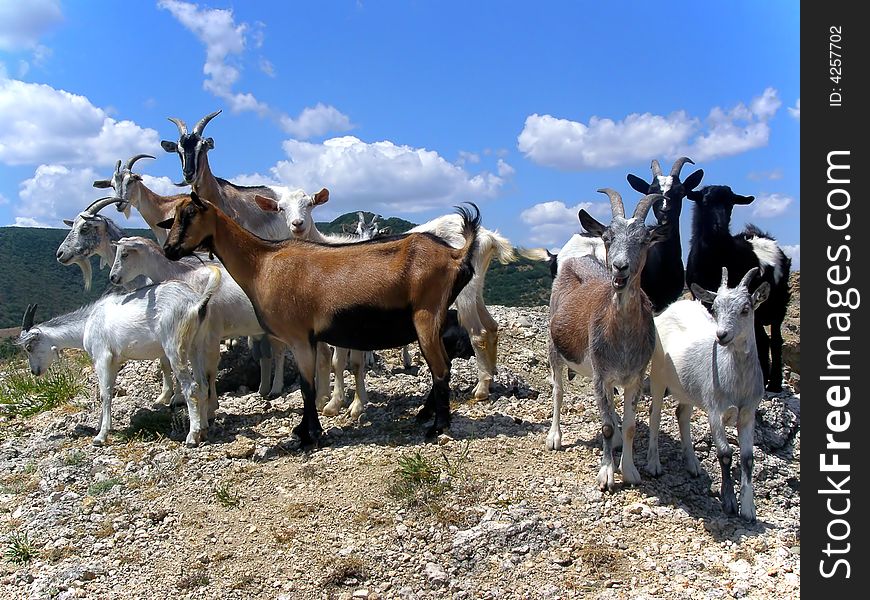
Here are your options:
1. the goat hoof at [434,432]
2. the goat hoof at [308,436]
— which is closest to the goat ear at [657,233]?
the goat hoof at [434,432]

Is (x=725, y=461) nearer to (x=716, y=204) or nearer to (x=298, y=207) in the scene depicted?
(x=716, y=204)

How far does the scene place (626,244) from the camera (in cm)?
570

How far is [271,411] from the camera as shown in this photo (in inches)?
357

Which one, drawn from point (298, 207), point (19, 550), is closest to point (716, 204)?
point (298, 207)

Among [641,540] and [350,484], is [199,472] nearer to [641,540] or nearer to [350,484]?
[350,484]

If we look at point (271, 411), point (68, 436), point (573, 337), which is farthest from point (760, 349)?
point (68, 436)

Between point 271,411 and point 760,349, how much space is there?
6.01 meters

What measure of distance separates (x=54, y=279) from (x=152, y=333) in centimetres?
3487

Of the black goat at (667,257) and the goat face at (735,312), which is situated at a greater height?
the black goat at (667,257)

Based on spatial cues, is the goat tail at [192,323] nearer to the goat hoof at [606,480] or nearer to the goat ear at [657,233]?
the goat hoof at [606,480]

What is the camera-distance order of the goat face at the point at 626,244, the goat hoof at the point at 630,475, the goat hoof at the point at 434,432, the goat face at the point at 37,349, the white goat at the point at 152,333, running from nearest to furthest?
the goat face at the point at 626,244
the goat hoof at the point at 630,475
the goat hoof at the point at 434,432
the white goat at the point at 152,333
the goat face at the point at 37,349

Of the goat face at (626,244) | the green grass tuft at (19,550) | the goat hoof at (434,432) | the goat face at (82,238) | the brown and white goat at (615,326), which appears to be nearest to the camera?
the goat face at (626,244)

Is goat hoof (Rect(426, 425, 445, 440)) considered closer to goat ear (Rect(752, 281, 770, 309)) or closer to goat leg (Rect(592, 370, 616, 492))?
goat leg (Rect(592, 370, 616, 492))

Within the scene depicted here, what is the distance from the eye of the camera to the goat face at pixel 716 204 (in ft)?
28.7
